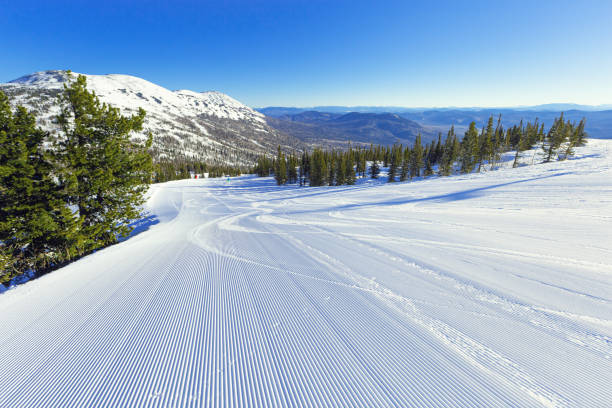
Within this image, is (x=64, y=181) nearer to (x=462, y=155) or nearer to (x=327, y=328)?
(x=327, y=328)

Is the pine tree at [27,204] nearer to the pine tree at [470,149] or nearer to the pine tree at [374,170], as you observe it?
the pine tree at [374,170]

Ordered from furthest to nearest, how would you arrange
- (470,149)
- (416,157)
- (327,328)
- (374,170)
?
(374,170) → (416,157) → (470,149) → (327,328)

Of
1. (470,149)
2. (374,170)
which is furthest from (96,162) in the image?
(470,149)

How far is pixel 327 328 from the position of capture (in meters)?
3.80

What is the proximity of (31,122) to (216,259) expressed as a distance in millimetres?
10642

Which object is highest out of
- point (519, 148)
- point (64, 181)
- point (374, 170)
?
point (64, 181)

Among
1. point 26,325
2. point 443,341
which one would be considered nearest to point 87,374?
point 26,325

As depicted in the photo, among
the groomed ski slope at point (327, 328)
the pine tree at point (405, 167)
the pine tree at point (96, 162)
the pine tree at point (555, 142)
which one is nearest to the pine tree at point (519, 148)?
the pine tree at point (555, 142)

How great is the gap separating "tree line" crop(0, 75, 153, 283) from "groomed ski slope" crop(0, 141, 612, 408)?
12.9ft

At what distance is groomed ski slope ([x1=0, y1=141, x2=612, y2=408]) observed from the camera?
2.75 metres

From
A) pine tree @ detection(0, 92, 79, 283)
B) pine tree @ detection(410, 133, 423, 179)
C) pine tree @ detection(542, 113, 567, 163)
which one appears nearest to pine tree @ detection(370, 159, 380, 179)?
pine tree @ detection(410, 133, 423, 179)

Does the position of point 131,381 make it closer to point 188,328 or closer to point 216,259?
point 188,328

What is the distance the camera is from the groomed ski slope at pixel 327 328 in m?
2.75

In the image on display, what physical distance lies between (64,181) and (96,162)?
1407 mm
